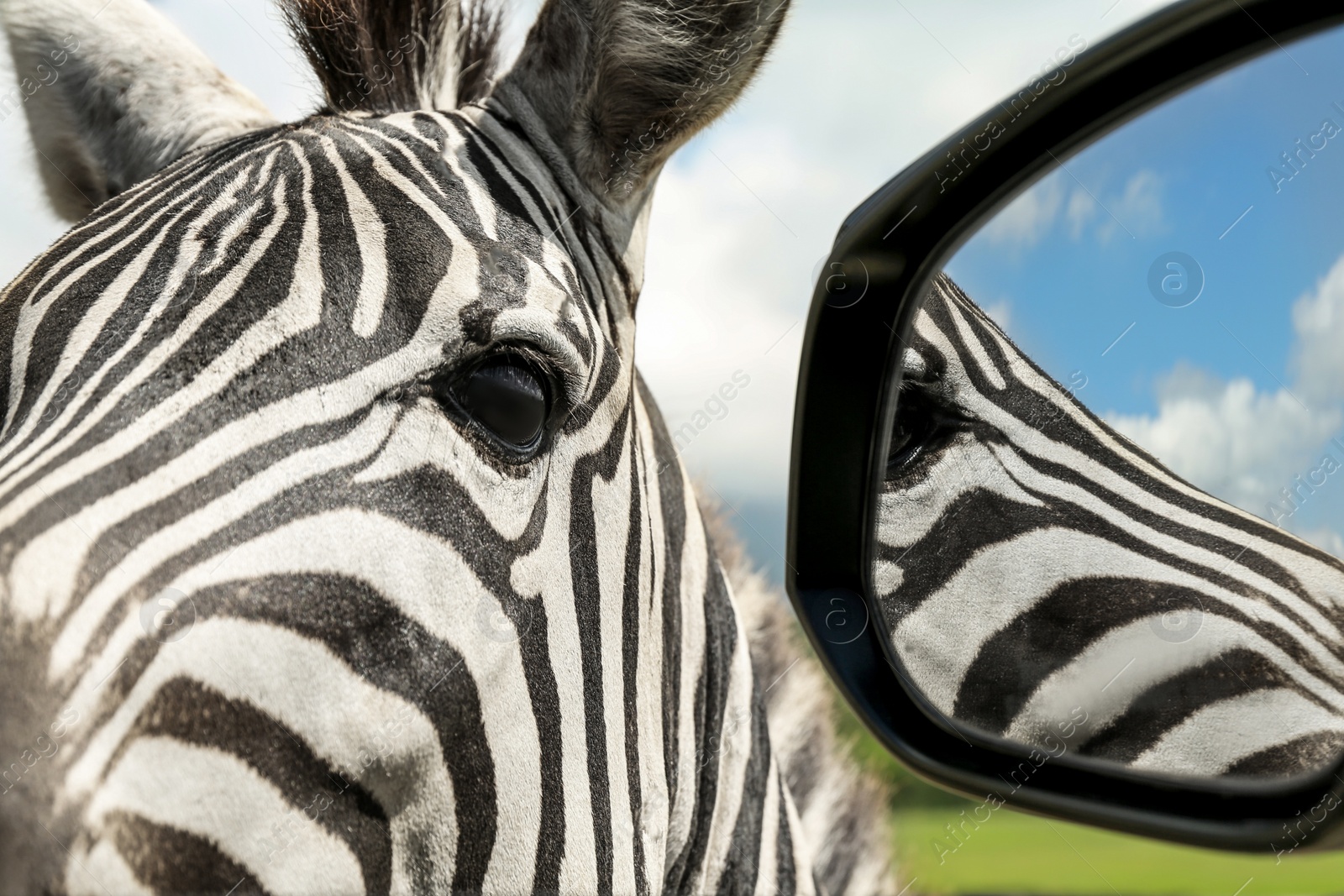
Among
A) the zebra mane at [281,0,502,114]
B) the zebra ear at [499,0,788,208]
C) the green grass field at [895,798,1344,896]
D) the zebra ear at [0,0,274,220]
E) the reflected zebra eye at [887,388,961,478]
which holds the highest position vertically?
the zebra ear at [0,0,274,220]

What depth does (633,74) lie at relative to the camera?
2254 millimetres

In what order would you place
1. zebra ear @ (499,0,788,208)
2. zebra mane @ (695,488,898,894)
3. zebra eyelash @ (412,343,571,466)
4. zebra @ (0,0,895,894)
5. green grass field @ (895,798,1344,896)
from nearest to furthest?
1. zebra @ (0,0,895,894)
2. zebra eyelash @ (412,343,571,466)
3. green grass field @ (895,798,1344,896)
4. zebra ear @ (499,0,788,208)
5. zebra mane @ (695,488,898,894)

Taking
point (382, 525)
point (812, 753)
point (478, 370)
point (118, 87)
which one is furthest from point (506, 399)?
→ point (812, 753)

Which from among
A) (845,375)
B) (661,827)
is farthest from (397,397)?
(661,827)

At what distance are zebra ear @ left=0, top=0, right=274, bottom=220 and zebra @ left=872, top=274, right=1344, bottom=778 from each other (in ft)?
7.23

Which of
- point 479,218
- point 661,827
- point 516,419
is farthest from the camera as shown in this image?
point 661,827

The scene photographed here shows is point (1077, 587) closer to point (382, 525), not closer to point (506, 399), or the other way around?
point (506, 399)

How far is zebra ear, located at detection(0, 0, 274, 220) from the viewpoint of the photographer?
2.82 m

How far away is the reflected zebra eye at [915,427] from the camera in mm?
1932

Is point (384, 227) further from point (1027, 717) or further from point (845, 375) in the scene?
point (1027, 717)

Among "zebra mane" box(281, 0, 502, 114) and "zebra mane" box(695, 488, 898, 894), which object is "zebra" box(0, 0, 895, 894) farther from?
"zebra mane" box(695, 488, 898, 894)

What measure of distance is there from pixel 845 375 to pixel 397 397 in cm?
104

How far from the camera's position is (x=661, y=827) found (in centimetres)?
214

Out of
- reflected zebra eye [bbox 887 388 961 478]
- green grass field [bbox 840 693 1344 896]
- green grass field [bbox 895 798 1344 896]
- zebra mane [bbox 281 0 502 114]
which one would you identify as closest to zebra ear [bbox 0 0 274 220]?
zebra mane [bbox 281 0 502 114]
